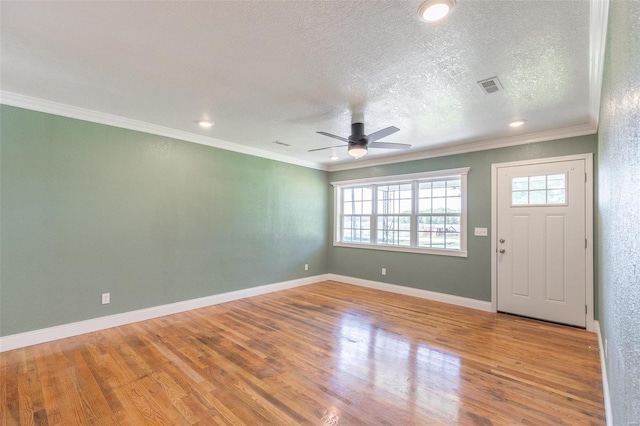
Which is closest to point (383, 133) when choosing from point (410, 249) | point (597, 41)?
point (597, 41)

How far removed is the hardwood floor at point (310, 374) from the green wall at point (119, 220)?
1.61 feet

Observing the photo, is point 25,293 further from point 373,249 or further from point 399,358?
point 373,249

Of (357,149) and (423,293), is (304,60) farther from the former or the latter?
(423,293)

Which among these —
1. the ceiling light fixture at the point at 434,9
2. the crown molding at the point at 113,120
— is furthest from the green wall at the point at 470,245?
the ceiling light fixture at the point at 434,9

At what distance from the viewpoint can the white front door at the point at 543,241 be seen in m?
3.64

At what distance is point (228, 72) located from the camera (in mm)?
2436

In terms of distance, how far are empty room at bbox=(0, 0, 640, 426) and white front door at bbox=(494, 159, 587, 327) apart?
0.02 metres

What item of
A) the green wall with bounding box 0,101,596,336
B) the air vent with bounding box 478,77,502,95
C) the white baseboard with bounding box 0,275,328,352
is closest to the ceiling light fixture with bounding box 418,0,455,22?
the air vent with bounding box 478,77,502,95

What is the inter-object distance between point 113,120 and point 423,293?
529 cm

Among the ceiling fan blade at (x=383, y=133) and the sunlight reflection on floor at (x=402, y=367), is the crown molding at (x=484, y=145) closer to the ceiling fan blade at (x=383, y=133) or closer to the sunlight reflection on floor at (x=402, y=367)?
the ceiling fan blade at (x=383, y=133)

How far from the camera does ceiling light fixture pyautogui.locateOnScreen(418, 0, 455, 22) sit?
1.58m

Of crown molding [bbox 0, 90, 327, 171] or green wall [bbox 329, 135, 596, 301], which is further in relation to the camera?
green wall [bbox 329, 135, 596, 301]

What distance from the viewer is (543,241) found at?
3877 mm

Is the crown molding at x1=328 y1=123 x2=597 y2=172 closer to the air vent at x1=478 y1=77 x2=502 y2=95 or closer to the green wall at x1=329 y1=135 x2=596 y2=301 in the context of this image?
the green wall at x1=329 y1=135 x2=596 y2=301
